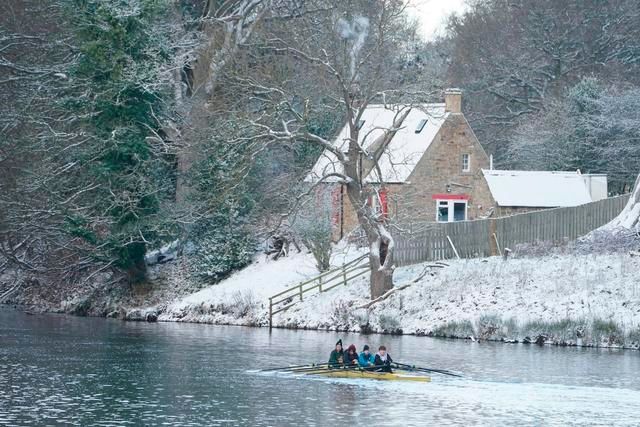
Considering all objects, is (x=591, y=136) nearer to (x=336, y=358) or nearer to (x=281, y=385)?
(x=336, y=358)

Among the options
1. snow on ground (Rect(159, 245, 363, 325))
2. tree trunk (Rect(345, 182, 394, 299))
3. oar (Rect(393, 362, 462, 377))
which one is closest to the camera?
oar (Rect(393, 362, 462, 377))

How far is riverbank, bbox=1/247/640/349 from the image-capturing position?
46281 mm

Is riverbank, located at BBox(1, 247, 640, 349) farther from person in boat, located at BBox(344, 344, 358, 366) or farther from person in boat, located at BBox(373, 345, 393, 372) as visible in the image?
person in boat, located at BBox(373, 345, 393, 372)

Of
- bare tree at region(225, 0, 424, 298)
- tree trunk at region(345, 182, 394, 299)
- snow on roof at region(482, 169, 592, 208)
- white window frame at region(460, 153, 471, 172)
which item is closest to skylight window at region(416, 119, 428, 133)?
white window frame at region(460, 153, 471, 172)

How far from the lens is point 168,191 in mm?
63938

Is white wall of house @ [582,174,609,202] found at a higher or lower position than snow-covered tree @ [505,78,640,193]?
lower

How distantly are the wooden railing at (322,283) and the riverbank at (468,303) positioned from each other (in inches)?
18.0

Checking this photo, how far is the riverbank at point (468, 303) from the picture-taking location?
4628 cm

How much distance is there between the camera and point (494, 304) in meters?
48.7

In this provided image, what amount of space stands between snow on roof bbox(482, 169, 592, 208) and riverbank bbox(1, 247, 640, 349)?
8.84 m

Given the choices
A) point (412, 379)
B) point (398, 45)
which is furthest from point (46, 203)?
point (412, 379)

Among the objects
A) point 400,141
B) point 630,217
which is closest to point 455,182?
point 400,141

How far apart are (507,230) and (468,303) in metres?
6.35

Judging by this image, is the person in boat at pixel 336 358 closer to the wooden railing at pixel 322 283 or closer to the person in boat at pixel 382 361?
the person in boat at pixel 382 361
